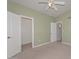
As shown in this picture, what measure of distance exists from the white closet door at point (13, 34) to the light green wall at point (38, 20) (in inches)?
18.8

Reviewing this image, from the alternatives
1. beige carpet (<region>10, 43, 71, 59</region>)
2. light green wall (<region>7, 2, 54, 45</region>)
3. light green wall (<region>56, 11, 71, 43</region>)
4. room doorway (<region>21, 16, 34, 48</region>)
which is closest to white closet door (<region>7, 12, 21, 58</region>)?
beige carpet (<region>10, 43, 71, 59</region>)

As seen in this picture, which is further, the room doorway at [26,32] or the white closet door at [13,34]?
the room doorway at [26,32]

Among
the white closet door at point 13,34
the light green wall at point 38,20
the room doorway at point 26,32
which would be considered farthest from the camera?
the room doorway at point 26,32

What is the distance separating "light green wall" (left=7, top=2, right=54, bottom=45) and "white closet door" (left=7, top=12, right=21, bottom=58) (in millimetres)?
478

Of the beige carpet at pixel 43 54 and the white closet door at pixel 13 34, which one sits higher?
the white closet door at pixel 13 34

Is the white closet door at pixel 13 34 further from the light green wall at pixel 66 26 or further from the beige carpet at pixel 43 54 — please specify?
the light green wall at pixel 66 26

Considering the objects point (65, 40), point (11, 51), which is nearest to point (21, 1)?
point (11, 51)

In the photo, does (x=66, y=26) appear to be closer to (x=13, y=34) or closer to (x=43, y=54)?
(x=43, y=54)

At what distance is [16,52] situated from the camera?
4.38 m

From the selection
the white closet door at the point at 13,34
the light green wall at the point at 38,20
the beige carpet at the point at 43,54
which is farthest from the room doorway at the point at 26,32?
the white closet door at the point at 13,34

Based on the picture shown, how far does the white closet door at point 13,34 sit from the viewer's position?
3.80 m
